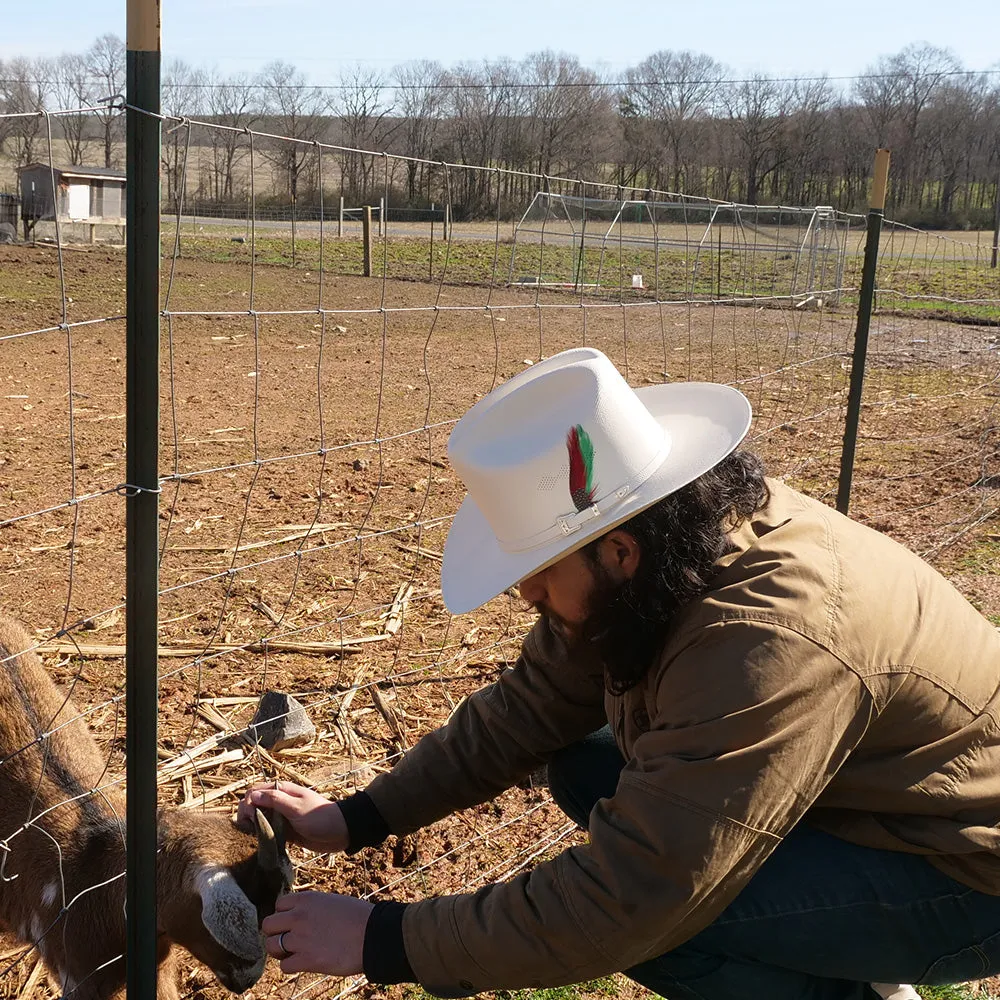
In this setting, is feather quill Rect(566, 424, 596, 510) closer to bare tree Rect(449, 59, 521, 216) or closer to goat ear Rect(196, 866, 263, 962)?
goat ear Rect(196, 866, 263, 962)

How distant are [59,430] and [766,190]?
5641cm

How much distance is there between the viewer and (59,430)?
28.7ft

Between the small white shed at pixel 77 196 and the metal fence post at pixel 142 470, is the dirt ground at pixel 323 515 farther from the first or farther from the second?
the small white shed at pixel 77 196

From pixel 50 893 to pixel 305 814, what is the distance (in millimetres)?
1020

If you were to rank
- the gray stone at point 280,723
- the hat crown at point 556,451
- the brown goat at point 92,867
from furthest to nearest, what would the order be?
the gray stone at point 280,723 → the brown goat at point 92,867 → the hat crown at point 556,451

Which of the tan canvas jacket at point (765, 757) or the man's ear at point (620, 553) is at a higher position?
the man's ear at point (620, 553)

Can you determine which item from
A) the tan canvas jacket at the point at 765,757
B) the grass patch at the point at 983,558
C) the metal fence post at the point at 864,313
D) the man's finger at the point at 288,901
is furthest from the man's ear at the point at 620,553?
the grass patch at the point at 983,558

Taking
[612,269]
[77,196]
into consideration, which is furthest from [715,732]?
[77,196]

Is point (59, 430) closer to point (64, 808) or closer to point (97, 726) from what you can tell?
point (97, 726)

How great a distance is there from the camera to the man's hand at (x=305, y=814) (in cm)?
266

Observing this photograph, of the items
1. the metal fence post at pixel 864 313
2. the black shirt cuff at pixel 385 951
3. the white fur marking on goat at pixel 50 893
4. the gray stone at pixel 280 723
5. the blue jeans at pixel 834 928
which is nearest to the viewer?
the black shirt cuff at pixel 385 951

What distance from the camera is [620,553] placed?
2094 millimetres

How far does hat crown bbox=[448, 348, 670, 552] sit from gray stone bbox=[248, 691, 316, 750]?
2.19m

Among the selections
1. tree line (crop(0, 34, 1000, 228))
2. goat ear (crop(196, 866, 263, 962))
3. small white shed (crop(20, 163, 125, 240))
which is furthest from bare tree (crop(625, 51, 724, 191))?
goat ear (crop(196, 866, 263, 962))
